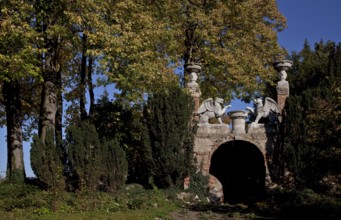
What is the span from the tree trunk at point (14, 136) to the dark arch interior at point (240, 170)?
8.60 metres

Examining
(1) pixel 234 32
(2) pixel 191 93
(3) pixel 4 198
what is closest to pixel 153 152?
(2) pixel 191 93

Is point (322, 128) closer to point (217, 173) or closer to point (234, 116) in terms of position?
point (234, 116)

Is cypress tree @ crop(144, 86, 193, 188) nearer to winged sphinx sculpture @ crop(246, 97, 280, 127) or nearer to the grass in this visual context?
the grass

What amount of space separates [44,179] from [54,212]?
241 cm

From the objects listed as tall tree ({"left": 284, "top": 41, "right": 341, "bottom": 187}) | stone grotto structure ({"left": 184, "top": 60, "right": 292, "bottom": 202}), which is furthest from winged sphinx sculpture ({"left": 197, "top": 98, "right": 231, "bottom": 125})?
tall tree ({"left": 284, "top": 41, "right": 341, "bottom": 187})

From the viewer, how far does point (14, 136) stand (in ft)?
61.3

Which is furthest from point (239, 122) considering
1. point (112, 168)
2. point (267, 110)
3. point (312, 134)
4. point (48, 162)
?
point (48, 162)

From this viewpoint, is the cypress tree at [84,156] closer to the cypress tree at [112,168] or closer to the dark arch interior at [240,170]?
the cypress tree at [112,168]

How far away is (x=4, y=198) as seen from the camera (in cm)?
1583

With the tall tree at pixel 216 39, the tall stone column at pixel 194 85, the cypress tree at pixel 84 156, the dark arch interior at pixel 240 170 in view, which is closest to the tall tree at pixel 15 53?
the cypress tree at pixel 84 156

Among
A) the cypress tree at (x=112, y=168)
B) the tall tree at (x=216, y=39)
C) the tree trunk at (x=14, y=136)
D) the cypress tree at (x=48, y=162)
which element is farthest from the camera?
the tall tree at (x=216, y=39)

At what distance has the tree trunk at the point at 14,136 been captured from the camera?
18.0 metres

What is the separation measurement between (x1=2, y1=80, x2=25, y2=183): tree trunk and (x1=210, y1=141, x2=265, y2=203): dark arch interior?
8603 millimetres

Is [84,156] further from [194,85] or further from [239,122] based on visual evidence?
[239,122]
